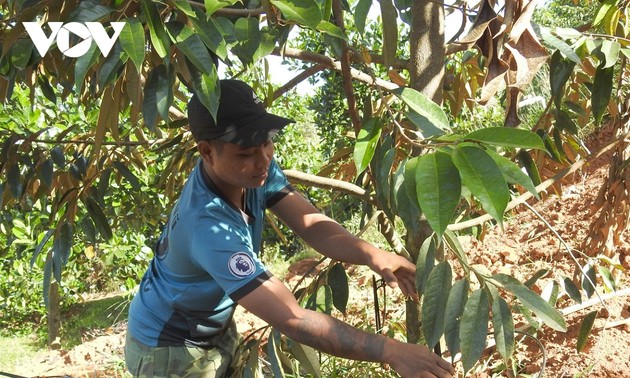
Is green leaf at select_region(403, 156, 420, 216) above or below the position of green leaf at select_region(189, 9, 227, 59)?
below

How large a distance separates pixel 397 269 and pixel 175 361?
74cm

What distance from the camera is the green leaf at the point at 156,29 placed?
1.25 meters

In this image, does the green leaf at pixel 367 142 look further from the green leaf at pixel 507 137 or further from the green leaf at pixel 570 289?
the green leaf at pixel 570 289

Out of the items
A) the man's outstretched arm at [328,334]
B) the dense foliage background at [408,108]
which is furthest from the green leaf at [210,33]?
the man's outstretched arm at [328,334]

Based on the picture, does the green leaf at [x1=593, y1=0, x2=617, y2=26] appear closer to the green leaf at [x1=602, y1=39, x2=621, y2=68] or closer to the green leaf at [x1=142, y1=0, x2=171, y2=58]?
the green leaf at [x1=602, y1=39, x2=621, y2=68]

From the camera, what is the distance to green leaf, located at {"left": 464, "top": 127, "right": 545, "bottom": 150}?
1.18 m

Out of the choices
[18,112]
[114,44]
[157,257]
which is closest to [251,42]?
[114,44]

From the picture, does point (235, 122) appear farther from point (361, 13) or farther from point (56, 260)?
point (56, 260)

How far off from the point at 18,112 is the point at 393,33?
3646 mm

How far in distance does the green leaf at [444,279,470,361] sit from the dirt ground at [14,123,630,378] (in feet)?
3.01

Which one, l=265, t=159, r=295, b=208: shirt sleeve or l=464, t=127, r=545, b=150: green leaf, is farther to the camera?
l=265, t=159, r=295, b=208: shirt sleeve

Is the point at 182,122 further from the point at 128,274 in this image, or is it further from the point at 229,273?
the point at 128,274

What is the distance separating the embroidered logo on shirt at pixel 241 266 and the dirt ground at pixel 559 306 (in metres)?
1.13

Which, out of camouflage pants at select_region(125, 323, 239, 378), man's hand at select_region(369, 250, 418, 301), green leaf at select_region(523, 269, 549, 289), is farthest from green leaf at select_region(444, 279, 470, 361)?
camouflage pants at select_region(125, 323, 239, 378)
